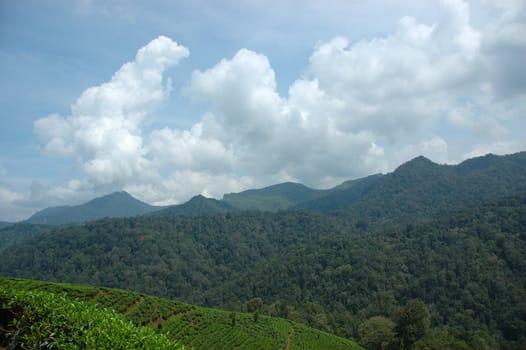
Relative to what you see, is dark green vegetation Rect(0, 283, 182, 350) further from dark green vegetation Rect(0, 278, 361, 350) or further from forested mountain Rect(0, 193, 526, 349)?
forested mountain Rect(0, 193, 526, 349)

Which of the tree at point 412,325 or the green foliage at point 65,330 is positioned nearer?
the green foliage at point 65,330

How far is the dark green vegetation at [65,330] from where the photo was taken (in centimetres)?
1055

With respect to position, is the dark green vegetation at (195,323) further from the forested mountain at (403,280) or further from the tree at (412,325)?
the forested mountain at (403,280)

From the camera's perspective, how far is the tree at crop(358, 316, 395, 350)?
76.0 meters

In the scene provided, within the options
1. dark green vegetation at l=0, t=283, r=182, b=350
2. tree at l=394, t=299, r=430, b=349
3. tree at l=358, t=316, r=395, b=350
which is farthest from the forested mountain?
dark green vegetation at l=0, t=283, r=182, b=350

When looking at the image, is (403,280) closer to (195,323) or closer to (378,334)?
(378,334)

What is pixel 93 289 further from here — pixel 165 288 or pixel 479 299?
pixel 165 288

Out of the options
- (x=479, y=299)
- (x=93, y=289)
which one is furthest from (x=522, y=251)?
(x=93, y=289)

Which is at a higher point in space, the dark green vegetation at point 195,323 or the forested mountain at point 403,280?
the dark green vegetation at point 195,323

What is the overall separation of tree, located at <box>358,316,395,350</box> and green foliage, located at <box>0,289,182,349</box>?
76.0m

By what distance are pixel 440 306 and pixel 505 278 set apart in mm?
27074

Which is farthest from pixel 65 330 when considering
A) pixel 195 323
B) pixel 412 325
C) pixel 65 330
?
pixel 412 325

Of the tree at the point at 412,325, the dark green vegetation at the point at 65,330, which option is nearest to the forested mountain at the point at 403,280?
the tree at the point at 412,325

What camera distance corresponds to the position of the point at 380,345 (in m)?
76.8
